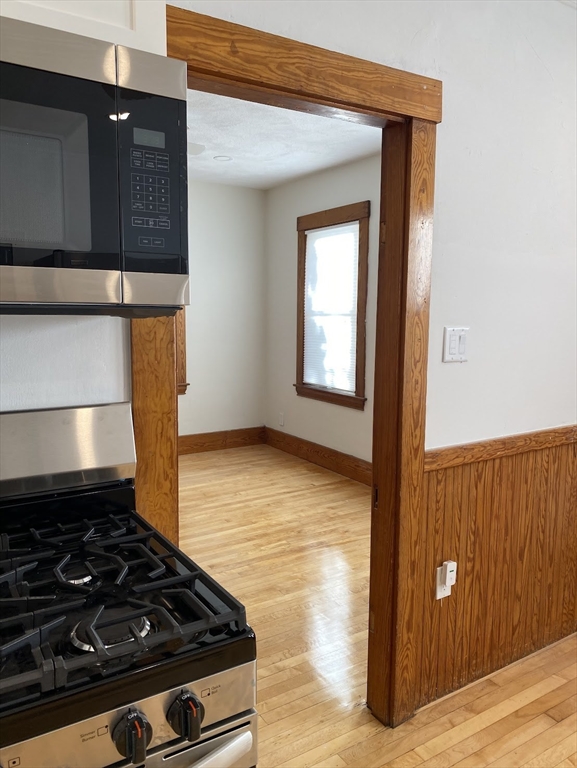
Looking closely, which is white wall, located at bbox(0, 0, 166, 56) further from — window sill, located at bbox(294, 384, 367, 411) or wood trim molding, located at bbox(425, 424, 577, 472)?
window sill, located at bbox(294, 384, 367, 411)

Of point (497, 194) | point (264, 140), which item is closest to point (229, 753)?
point (497, 194)

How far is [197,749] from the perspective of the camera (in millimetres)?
979

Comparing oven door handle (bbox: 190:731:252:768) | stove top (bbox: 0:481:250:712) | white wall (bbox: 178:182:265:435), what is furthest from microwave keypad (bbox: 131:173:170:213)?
white wall (bbox: 178:182:265:435)

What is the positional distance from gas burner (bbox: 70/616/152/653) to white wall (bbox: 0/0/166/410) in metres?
0.52

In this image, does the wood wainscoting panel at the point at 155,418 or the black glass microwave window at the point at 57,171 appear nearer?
the black glass microwave window at the point at 57,171

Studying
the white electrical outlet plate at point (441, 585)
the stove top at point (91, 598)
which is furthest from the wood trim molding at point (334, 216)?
the stove top at point (91, 598)

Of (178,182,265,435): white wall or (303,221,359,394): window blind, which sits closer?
(303,221,359,394): window blind

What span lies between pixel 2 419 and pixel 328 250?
4222mm

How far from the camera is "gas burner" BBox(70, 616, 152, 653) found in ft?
2.98

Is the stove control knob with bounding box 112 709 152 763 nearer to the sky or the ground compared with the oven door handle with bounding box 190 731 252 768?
nearer to the sky

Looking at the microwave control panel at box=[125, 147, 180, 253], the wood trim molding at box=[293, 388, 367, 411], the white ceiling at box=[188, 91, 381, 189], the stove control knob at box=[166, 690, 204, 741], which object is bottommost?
the wood trim molding at box=[293, 388, 367, 411]

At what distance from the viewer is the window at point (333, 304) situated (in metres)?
4.80

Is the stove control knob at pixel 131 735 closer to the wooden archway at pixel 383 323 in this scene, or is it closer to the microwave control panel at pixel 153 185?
the wooden archway at pixel 383 323

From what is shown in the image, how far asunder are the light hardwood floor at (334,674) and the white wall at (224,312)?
186 centimetres
